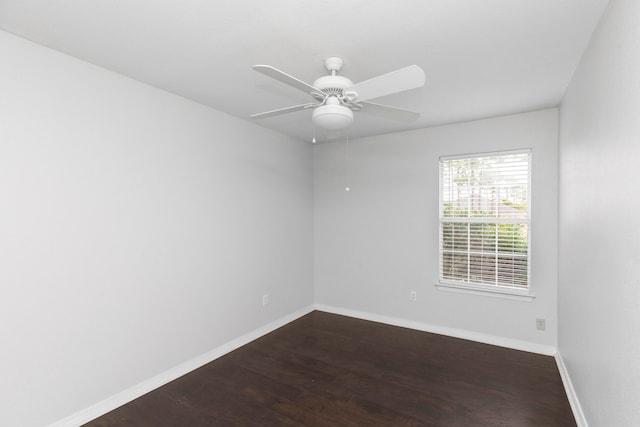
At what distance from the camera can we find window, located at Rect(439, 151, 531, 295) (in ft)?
11.4

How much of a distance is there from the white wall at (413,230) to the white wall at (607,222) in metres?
0.82

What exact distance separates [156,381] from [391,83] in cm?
290

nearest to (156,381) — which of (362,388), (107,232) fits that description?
(107,232)

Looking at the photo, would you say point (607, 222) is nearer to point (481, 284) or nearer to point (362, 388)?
point (362, 388)

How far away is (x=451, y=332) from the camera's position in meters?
3.85

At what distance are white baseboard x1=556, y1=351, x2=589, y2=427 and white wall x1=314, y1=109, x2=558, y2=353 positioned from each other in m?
0.40

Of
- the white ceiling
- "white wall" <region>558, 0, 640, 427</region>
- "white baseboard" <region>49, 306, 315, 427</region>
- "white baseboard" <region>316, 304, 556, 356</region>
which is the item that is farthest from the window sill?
"white baseboard" <region>49, 306, 315, 427</region>

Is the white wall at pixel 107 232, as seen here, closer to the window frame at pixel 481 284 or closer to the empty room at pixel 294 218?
the empty room at pixel 294 218

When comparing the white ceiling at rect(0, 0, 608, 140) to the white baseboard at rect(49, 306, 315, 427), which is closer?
the white ceiling at rect(0, 0, 608, 140)

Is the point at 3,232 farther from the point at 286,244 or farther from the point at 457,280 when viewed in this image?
the point at 457,280

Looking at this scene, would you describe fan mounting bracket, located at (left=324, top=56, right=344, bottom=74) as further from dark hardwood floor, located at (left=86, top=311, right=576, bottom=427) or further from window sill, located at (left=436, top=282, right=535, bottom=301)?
window sill, located at (left=436, top=282, right=535, bottom=301)

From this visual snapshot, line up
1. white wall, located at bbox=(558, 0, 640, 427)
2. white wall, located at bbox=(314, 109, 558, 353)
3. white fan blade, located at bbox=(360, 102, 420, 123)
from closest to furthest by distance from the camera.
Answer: white wall, located at bbox=(558, 0, 640, 427) < white fan blade, located at bbox=(360, 102, 420, 123) < white wall, located at bbox=(314, 109, 558, 353)

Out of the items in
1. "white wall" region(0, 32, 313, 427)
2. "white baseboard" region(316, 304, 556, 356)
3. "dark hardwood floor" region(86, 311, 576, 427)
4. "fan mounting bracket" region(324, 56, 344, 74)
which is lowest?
"dark hardwood floor" region(86, 311, 576, 427)

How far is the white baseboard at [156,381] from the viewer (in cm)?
226
